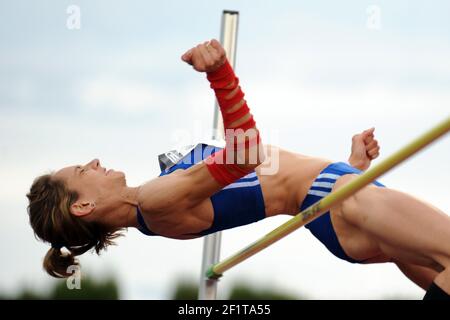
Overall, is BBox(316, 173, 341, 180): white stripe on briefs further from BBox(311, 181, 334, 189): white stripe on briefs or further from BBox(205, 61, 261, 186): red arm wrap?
BBox(205, 61, 261, 186): red arm wrap

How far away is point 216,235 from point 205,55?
1781mm

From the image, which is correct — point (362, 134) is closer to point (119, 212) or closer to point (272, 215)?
point (272, 215)

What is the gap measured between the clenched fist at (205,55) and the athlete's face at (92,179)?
88 centimetres

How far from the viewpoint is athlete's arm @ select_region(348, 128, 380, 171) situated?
13.6 feet

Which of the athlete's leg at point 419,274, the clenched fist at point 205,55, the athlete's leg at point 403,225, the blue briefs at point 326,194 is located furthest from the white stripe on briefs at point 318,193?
the clenched fist at point 205,55

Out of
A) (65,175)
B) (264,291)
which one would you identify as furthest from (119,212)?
(264,291)

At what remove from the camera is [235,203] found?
12.4ft

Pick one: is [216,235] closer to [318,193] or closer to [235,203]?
[235,203]

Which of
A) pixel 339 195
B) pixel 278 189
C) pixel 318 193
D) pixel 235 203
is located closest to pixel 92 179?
pixel 235 203

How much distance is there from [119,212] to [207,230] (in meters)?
0.37

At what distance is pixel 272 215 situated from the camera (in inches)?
152

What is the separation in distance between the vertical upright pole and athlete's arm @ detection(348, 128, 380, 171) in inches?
35.7

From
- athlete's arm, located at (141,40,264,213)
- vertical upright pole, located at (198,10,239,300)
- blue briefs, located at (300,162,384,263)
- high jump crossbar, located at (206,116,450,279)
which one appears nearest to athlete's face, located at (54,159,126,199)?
athlete's arm, located at (141,40,264,213)
